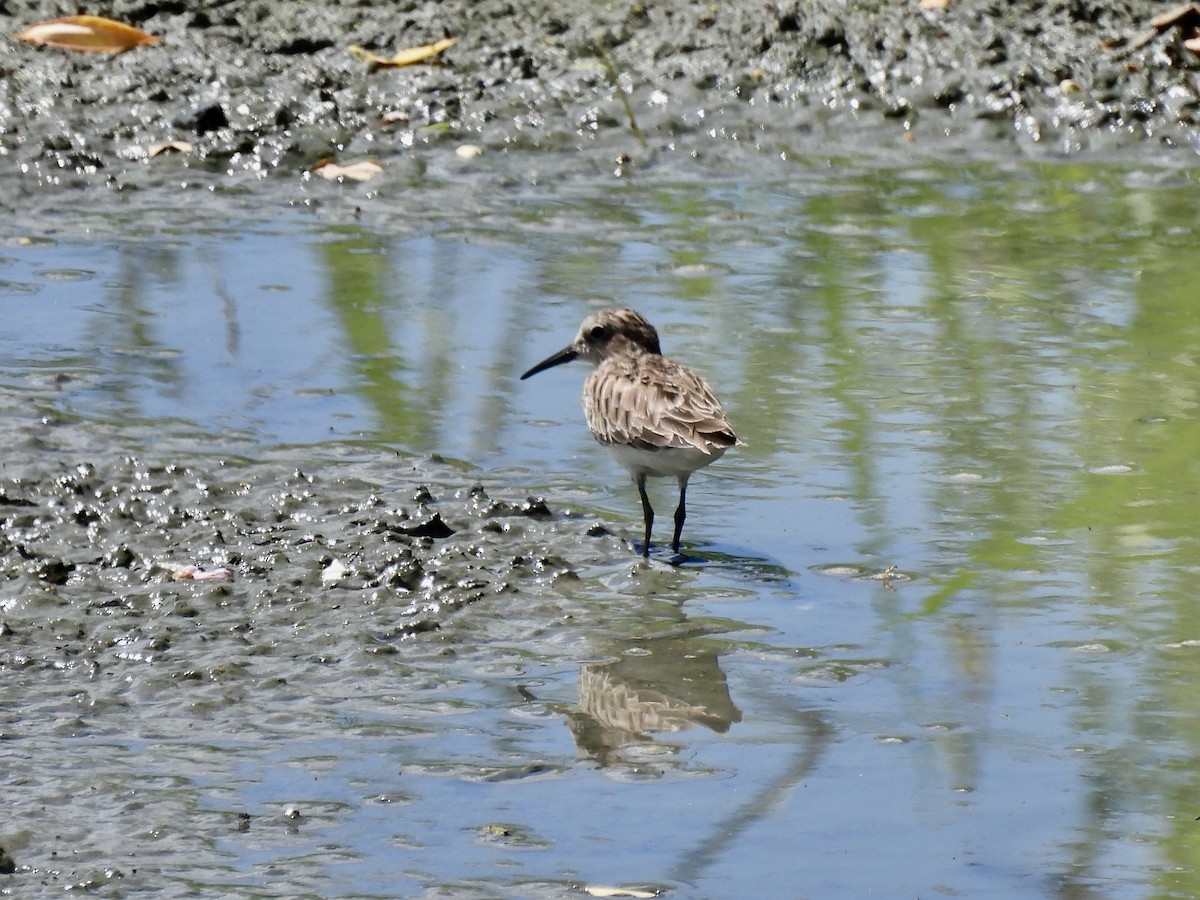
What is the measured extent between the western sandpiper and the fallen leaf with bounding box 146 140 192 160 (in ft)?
13.9

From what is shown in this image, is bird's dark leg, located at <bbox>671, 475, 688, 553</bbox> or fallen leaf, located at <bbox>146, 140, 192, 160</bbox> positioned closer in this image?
bird's dark leg, located at <bbox>671, 475, 688, 553</bbox>

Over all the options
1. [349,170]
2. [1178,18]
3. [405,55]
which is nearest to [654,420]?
[349,170]

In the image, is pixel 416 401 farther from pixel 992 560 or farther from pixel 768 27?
pixel 768 27

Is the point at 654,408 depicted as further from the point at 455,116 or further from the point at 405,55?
the point at 405,55

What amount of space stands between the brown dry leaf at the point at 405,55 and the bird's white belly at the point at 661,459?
17.9ft

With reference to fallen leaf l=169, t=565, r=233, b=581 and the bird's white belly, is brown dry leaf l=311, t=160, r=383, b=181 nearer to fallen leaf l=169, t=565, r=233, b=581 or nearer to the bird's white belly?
the bird's white belly

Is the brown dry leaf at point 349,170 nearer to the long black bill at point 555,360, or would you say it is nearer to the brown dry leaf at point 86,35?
the brown dry leaf at point 86,35

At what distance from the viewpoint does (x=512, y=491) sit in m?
6.57

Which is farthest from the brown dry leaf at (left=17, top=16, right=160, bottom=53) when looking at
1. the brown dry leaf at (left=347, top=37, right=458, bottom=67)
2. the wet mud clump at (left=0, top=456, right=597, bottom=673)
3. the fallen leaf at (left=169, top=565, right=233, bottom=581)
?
the fallen leaf at (left=169, top=565, right=233, bottom=581)

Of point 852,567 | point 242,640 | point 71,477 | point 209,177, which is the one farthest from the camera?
point 209,177

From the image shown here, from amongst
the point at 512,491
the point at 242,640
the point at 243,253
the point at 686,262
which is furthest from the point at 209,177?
the point at 242,640

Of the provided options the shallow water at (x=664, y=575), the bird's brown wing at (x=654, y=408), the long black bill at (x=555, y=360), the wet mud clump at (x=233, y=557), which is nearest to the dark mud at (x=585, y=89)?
the shallow water at (x=664, y=575)

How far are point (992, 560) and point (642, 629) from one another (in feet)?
3.78

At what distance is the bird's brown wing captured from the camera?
6086 mm
